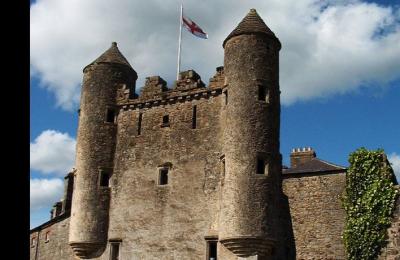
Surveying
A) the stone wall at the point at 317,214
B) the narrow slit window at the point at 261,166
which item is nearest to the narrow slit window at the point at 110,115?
the narrow slit window at the point at 261,166

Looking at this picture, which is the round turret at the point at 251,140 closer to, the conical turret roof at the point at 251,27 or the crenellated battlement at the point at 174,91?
the conical turret roof at the point at 251,27

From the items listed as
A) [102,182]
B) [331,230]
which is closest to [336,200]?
[331,230]

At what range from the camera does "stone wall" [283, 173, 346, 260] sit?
22.8 metres

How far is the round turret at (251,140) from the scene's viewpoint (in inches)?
861

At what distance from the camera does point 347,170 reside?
23.3 meters

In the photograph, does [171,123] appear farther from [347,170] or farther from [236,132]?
[347,170]

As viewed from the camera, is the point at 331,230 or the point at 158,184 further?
the point at 158,184

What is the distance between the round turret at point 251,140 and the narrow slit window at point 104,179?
Answer: 23.2ft

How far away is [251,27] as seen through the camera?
24.9 m

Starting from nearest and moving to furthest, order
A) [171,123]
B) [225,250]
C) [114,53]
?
[225,250] < [171,123] < [114,53]

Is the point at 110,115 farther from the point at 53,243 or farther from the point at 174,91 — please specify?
the point at 53,243

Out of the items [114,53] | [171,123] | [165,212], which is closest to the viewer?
[165,212]

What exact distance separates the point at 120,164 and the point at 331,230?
11029 mm

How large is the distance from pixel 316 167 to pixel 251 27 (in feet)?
24.3
